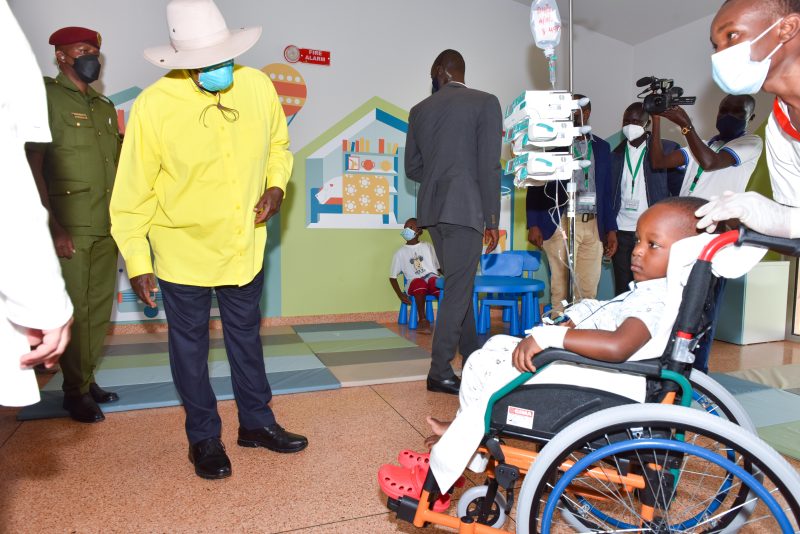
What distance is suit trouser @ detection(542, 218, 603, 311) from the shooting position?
361cm

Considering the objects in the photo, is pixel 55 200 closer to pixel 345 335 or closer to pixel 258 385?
pixel 258 385

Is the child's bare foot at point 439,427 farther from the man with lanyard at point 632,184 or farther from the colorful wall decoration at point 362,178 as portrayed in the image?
the colorful wall decoration at point 362,178

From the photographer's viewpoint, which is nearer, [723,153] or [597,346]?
[597,346]

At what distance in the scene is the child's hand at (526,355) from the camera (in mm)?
1176

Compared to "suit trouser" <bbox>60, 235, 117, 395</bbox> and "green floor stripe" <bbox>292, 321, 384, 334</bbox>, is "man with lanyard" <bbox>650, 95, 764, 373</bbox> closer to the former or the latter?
"green floor stripe" <bbox>292, 321, 384, 334</bbox>

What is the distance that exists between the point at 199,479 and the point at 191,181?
1.00 meters

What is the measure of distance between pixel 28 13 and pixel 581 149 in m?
3.80

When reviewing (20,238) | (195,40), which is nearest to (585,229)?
(195,40)

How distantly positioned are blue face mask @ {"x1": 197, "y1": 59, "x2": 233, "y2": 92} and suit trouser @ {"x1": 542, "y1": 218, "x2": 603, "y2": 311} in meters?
2.46

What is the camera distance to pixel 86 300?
245 cm

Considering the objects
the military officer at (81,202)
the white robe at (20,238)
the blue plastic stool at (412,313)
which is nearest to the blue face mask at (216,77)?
the white robe at (20,238)

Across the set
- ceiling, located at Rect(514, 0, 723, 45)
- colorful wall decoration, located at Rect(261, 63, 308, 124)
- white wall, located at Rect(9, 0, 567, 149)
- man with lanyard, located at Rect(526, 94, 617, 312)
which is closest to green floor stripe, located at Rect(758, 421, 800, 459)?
man with lanyard, located at Rect(526, 94, 617, 312)

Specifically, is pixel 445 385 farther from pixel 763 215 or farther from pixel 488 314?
pixel 763 215

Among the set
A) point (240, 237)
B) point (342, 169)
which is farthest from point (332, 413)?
point (342, 169)
